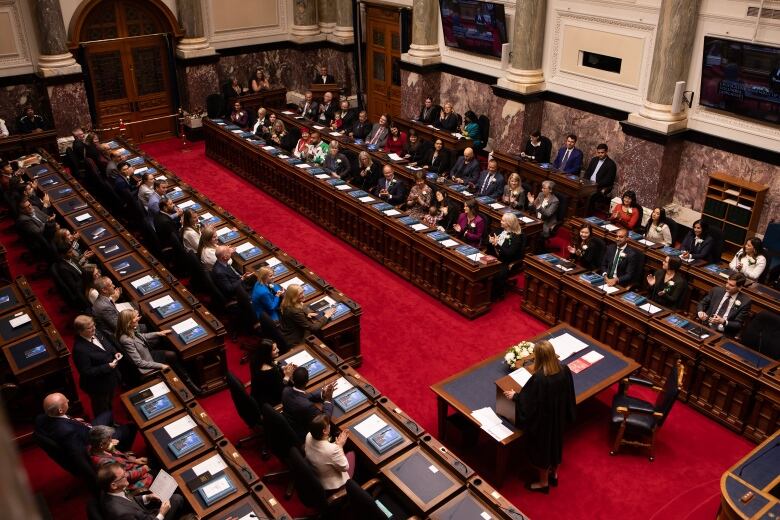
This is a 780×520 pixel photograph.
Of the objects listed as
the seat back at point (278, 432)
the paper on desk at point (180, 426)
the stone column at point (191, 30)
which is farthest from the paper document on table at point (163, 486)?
the stone column at point (191, 30)

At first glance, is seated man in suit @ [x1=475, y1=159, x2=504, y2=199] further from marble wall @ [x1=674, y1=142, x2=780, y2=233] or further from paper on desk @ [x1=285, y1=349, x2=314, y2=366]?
paper on desk @ [x1=285, y1=349, x2=314, y2=366]

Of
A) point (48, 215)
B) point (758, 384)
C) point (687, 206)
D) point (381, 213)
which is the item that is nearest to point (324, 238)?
point (381, 213)

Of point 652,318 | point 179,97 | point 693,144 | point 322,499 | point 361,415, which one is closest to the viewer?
point 322,499

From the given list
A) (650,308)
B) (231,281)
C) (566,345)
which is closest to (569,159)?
(650,308)

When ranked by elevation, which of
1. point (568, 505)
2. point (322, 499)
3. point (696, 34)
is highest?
point (696, 34)

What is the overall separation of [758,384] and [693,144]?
5690mm

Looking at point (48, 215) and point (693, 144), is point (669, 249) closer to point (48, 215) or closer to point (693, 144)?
point (693, 144)

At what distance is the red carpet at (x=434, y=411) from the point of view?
268 inches

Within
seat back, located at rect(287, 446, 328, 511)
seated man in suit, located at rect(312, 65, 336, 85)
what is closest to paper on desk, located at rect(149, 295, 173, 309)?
seat back, located at rect(287, 446, 328, 511)

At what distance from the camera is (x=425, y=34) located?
15930 millimetres

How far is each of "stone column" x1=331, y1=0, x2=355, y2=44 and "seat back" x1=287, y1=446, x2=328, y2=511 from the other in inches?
580

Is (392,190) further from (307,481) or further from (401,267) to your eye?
(307,481)

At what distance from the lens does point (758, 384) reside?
23.7 feet

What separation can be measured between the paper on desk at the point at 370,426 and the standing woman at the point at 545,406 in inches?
48.9
